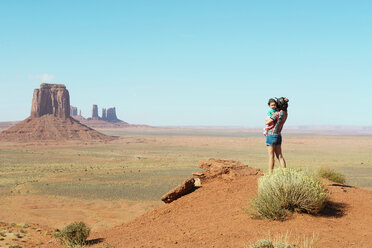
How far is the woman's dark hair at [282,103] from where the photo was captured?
9790 millimetres

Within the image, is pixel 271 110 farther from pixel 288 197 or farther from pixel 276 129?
pixel 288 197

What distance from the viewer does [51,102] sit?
106 metres

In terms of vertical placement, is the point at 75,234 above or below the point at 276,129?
below

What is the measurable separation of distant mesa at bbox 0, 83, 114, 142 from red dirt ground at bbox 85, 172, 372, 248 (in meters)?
86.7

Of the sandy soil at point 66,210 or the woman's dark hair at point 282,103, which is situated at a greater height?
the woman's dark hair at point 282,103

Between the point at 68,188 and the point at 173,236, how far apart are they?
25.3 meters

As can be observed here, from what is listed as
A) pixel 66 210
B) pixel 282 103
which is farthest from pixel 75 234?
pixel 66 210

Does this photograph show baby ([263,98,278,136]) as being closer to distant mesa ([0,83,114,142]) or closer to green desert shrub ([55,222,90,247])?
green desert shrub ([55,222,90,247])

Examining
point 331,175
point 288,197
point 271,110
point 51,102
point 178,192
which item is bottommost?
point 178,192

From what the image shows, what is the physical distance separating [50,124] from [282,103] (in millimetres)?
97545

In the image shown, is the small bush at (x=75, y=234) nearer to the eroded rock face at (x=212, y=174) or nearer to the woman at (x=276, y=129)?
the eroded rock face at (x=212, y=174)

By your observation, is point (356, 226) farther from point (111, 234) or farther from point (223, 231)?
point (111, 234)

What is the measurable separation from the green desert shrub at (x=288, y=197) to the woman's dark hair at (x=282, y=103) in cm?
232

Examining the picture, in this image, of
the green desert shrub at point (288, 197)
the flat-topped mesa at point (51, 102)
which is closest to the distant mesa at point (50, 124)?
the flat-topped mesa at point (51, 102)
